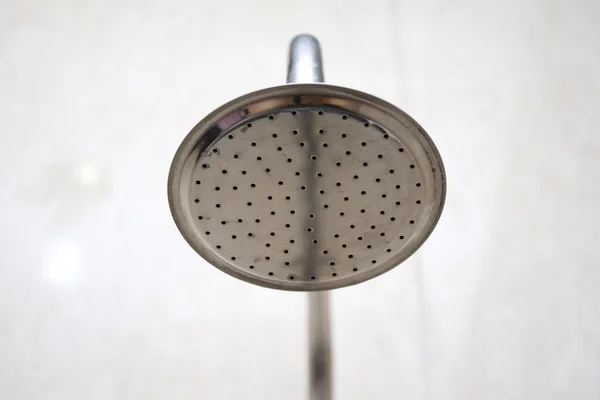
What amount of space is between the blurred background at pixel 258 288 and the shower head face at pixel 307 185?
0.75 feet

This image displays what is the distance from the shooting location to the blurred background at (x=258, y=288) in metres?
0.70

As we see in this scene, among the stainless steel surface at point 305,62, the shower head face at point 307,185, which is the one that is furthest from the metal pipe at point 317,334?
the shower head face at point 307,185

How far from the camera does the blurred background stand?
2.30 feet

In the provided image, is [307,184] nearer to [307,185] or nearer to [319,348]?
[307,185]

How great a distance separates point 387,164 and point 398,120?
4 cm

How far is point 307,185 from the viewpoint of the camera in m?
0.47

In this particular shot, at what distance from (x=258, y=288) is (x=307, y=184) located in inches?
12.3

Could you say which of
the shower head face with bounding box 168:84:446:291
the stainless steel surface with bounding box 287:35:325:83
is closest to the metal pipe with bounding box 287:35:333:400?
the stainless steel surface with bounding box 287:35:325:83

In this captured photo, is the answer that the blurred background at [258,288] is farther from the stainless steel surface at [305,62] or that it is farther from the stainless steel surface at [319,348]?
the stainless steel surface at [305,62]

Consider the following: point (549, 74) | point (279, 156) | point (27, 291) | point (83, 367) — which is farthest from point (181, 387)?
point (549, 74)

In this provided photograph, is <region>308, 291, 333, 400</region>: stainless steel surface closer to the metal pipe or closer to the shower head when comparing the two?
the metal pipe

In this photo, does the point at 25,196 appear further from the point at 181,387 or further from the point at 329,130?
the point at 329,130

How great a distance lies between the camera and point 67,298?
731 mm

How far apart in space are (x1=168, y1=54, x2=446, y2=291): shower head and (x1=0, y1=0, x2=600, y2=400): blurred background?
0.23 metres
